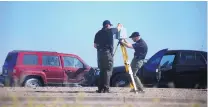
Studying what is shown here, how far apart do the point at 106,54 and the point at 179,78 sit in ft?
9.90

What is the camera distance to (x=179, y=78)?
10.5 meters

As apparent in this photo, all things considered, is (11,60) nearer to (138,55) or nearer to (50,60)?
(50,60)

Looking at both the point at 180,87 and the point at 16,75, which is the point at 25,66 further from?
the point at 180,87

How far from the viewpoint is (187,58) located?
10797 millimetres

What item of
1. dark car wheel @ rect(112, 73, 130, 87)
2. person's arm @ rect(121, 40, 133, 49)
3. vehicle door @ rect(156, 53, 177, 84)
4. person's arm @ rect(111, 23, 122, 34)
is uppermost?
person's arm @ rect(111, 23, 122, 34)

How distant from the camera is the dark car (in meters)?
10.5

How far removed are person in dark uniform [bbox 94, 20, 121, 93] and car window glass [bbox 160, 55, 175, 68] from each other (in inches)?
103

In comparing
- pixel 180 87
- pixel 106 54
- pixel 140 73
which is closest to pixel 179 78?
pixel 180 87

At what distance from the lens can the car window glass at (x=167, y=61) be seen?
1067 centimetres

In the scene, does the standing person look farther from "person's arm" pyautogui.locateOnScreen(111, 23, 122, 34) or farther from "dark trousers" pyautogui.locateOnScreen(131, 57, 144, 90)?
"person's arm" pyautogui.locateOnScreen(111, 23, 122, 34)

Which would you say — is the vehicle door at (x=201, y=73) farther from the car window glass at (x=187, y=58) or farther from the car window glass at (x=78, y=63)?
the car window glass at (x=78, y=63)

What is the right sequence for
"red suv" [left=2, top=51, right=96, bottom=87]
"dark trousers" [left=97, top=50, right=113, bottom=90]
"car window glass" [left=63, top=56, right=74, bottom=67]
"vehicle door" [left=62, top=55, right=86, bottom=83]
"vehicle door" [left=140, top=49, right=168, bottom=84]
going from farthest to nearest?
"car window glass" [left=63, top=56, right=74, bottom=67]
"vehicle door" [left=62, top=55, right=86, bottom=83]
"red suv" [left=2, top=51, right=96, bottom=87]
"vehicle door" [left=140, top=49, right=168, bottom=84]
"dark trousers" [left=97, top=50, right=113, bottom=90]

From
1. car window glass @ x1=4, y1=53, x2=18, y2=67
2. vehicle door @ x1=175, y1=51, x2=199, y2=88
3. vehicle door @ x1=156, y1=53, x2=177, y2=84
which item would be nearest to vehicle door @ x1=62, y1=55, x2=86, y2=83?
car window glass @ x1=4, y1=53, x2=18, y2=67

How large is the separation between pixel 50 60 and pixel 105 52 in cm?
373
